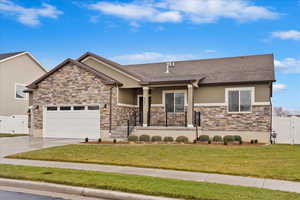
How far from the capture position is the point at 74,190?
6.95m

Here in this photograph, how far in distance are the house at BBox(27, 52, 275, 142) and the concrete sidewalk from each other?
840 cm

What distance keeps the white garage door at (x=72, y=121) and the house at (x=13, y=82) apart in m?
6.60

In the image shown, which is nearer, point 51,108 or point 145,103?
point 145,103

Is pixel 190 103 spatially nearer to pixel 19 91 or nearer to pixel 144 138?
pixel 144 138

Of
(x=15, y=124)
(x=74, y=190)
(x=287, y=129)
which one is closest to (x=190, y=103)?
(x=287, y=129)

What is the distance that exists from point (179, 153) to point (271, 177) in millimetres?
4577

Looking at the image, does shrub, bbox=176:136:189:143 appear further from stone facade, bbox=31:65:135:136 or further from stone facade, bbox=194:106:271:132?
stone facade, bbox=31:65:135:136

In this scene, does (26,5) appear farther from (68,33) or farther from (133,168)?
(133,168)

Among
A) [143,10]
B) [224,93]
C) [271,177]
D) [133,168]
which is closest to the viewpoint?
[271,177]

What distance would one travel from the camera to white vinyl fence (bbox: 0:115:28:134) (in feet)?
81.8

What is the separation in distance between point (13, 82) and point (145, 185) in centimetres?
2604

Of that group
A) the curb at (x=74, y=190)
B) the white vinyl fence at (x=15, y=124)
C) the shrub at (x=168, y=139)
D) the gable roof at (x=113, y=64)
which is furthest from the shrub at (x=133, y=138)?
the white vinyl fence at (x=15, y=124)

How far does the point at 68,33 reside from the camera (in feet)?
70.0

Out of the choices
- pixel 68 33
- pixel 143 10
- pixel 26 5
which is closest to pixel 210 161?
pixel 143 10
